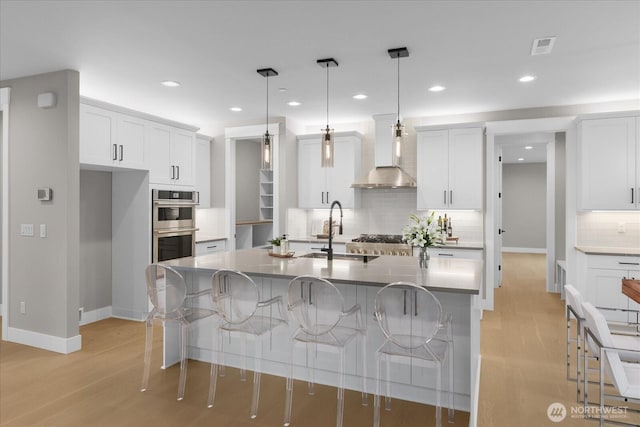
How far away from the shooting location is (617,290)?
4898 millimetres

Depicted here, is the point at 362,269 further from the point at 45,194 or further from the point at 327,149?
the point at 45,194

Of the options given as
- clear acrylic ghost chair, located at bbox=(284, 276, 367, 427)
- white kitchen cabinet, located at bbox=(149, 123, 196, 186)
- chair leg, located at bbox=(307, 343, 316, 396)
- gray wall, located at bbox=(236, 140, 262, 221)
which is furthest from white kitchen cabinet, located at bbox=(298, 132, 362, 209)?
clear acrylic ghost chair, located at bbox=(284, 276, 367, 427)

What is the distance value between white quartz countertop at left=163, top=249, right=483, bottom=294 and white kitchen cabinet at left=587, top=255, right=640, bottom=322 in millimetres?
2375

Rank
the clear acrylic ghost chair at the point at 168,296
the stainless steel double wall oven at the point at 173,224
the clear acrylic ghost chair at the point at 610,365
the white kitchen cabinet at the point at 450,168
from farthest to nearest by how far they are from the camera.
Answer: the white kitchen cabinet at the point at 450,168 → the stainless steel double wall oven at the point at 173,224 → the clear acrylic ghost chair at the point at 168,296 → the clear acrylic ghost chair at the point at 610,365

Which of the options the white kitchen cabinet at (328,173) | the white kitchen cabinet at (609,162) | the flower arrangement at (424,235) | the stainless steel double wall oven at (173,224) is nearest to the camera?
the flower arrangement at (424,235)

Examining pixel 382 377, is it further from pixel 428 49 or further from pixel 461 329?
pixel 428 49

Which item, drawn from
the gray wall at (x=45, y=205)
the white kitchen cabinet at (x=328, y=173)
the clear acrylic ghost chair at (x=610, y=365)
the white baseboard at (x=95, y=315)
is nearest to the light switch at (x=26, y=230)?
the gray wall at (x=45, y=205)

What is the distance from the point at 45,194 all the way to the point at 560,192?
7209mm

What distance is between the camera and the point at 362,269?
10.6 feet

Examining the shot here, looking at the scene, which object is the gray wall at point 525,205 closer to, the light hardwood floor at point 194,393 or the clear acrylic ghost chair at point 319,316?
the light hardwood floor at point 194,393

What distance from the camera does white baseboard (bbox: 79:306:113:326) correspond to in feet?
16.6

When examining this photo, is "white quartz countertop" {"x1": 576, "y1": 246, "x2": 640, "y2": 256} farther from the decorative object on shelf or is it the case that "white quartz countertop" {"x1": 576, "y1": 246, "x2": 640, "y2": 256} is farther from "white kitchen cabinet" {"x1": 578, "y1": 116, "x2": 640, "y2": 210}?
the decorative object on shelf

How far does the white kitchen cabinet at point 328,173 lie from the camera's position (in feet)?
20.7

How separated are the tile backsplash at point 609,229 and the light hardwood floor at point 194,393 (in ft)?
5.65
